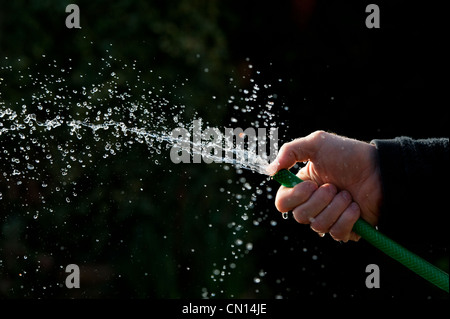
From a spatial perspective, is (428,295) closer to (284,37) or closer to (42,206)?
(284,37)

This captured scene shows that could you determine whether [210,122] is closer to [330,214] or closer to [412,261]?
[330,214]

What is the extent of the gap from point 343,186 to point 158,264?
4.51ft

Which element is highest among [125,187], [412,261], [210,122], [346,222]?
[210,122]

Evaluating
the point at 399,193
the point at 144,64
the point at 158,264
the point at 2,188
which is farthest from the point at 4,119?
the point at 399,193

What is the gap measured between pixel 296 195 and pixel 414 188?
→ 12.0 inches

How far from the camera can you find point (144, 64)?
2.73 m

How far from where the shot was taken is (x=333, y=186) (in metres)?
1.60

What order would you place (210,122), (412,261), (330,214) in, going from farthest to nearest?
(210,122) < (330,214) < (412,261)

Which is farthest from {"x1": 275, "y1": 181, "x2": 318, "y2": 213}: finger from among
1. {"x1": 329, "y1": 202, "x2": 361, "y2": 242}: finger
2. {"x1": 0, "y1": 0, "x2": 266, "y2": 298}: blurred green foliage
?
{"x1": 0, "y1": 0, "x2": 266, "y2": 298}: blurred green foliage

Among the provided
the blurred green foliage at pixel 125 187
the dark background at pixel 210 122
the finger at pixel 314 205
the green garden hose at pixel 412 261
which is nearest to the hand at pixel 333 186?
the finger at pixel 314 205

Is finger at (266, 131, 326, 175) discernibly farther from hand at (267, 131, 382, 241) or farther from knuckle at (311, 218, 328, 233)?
knuckle at (311, 218, 328, 233)

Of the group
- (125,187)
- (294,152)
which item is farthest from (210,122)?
(294,152)

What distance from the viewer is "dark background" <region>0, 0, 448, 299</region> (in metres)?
2.70

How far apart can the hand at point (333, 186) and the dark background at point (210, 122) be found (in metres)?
1.05
